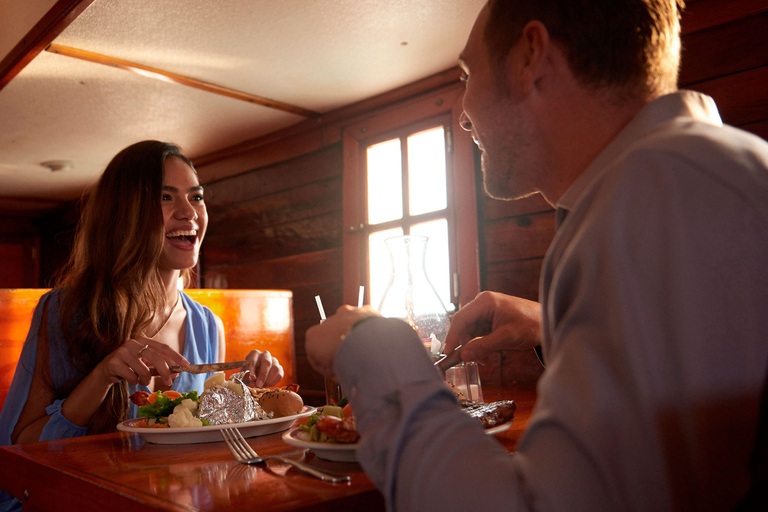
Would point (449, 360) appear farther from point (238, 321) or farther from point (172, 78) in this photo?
point (172, 78)

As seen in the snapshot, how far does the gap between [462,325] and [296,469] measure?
0.40m

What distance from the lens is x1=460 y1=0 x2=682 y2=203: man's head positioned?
746 millimetres

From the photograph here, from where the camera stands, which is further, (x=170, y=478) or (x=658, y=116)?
(x=170, y=478)

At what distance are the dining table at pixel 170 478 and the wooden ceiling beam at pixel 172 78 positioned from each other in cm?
206

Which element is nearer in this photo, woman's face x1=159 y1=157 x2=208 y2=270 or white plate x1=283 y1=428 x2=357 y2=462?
white plate x1=283 y1=428 x2=357 y2=462

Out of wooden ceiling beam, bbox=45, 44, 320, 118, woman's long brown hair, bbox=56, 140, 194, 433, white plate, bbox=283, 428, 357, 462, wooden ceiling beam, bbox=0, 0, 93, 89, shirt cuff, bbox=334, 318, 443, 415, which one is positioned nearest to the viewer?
shirt cuff, bbox=334, 318, 443, 415

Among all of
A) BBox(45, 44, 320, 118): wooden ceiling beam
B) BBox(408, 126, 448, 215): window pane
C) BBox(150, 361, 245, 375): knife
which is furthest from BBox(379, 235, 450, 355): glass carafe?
BBox(45, 44, 320, 118): wooden ceiling beam

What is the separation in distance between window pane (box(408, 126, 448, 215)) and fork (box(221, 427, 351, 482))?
6.91ft

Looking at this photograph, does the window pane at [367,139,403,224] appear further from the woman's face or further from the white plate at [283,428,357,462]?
the white plate at [283,428,357,462]

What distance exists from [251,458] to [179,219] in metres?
1.24

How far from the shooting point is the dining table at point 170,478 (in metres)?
0.65

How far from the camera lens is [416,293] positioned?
1.07 metres

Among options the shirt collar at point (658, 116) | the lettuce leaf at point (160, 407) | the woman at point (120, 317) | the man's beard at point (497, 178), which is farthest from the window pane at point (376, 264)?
the shirt collar at point (658, 116)

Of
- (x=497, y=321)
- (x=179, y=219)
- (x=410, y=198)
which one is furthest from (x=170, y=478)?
(x=410, y=198)
